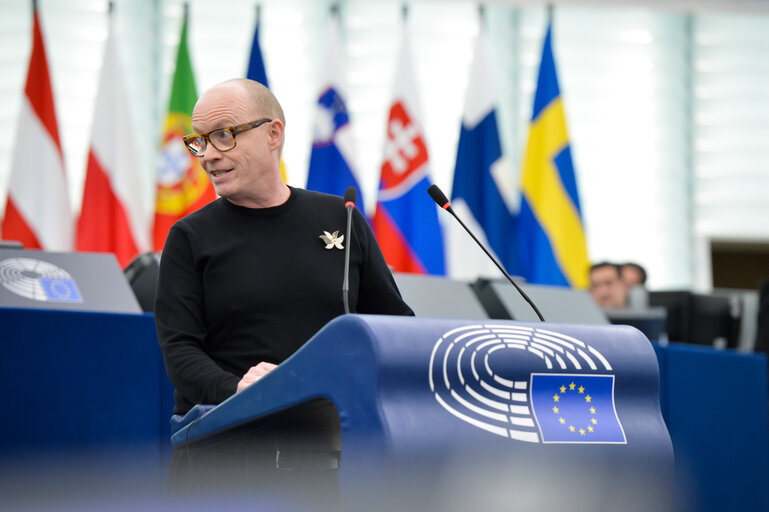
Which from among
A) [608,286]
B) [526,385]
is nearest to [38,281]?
[526,385]

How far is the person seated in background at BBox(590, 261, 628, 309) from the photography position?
17.7 feet

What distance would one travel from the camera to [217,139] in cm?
162

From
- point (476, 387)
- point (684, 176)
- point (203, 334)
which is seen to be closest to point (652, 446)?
point (476, 387)

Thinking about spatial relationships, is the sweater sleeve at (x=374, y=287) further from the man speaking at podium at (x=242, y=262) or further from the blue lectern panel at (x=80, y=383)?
the blue lectern panel at (x=80, y=383)

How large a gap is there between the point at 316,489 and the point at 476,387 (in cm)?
22

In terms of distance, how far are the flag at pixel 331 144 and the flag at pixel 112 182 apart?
1130mm

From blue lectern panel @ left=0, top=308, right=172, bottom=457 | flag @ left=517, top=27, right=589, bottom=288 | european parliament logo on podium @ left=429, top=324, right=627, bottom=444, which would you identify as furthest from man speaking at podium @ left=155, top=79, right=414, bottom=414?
flag @ left=517, top=27, right=589, bottom=288

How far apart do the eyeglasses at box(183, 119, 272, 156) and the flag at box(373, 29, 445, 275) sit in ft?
14.9

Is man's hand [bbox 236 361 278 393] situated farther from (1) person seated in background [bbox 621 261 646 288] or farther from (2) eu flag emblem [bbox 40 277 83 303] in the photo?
(1) person seated in background [bbox 621 261 646 288]

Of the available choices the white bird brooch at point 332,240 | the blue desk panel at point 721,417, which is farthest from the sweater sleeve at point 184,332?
the blue desk panel at point 721,417

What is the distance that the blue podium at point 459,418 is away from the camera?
3.24ft

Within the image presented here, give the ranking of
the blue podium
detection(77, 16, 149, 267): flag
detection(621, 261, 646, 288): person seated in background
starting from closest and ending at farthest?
the blue podium < detection(77, 16, 149, 267): flag < detection(621, 261, 646, 288): person seated in background

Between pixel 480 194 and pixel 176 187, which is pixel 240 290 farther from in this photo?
pixel 480 194

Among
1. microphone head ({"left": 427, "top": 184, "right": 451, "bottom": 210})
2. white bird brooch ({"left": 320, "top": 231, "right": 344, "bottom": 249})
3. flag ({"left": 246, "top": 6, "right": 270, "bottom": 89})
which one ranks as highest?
flag ({"left": 246, "top": 6, "right": 270, "bottom": 89})
